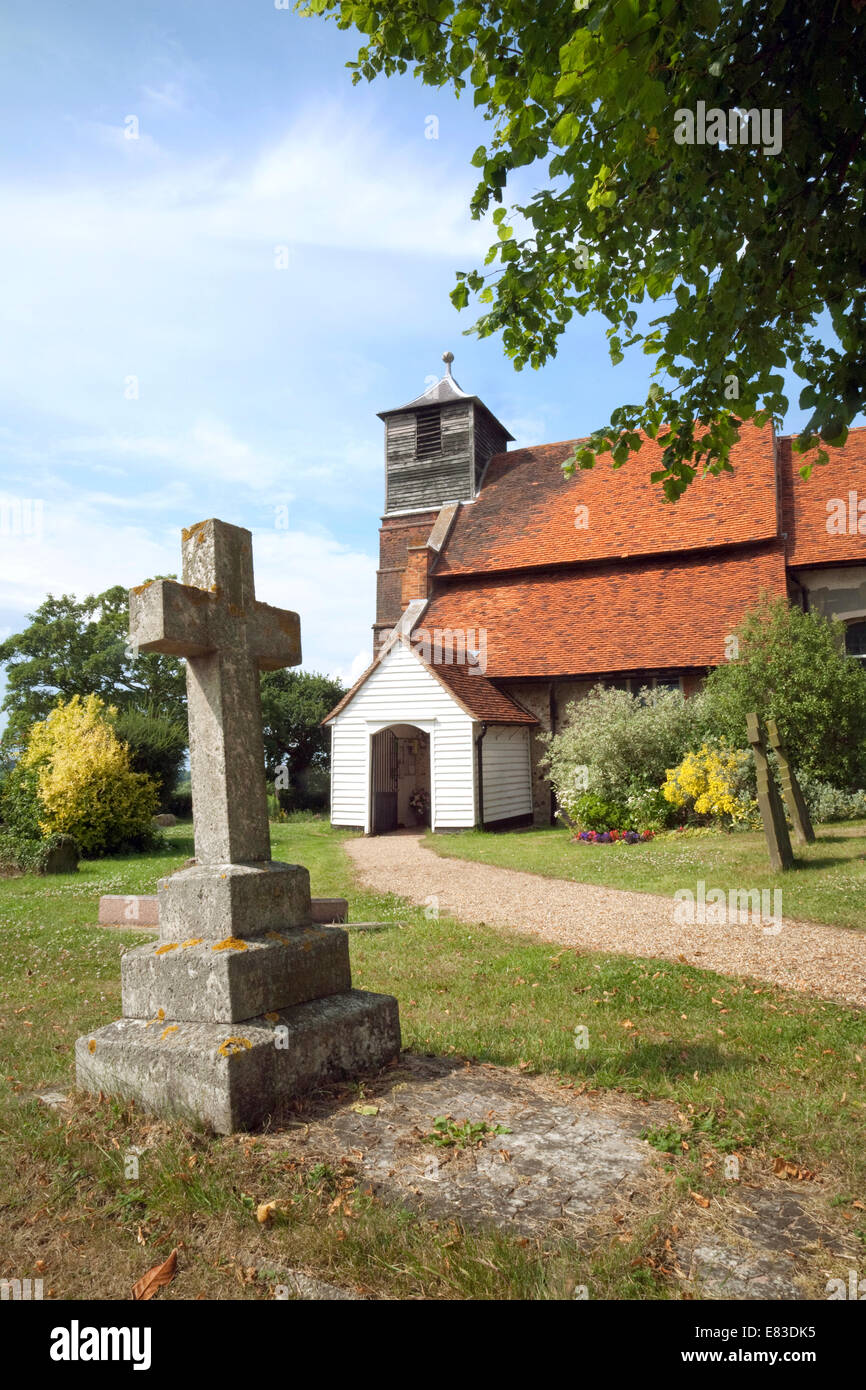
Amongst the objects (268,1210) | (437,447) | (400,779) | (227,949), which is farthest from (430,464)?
Result: (268,1210)

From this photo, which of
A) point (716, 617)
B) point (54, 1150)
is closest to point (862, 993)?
point (54, 1150)

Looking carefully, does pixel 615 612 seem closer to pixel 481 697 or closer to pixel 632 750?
pixel 481 697

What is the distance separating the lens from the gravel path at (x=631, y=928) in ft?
21.2

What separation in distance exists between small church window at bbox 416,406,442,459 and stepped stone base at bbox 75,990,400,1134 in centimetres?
2541

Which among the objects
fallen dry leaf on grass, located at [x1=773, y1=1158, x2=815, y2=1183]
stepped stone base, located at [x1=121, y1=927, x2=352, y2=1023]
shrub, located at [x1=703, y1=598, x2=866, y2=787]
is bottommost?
fallen dry leaf on grass, located at [x1=773, y1=1158, x2=815, y2=1183]

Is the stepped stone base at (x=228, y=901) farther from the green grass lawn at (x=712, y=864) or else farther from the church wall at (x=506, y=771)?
the church wall at (x=506, y=771)

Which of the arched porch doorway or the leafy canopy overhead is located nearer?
the leafy canopy overhead

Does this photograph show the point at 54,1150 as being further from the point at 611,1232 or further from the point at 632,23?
A: the point at 632,23

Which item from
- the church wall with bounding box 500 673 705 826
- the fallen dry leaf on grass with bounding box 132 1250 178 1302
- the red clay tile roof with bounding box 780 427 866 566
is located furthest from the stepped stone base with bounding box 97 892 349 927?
the red clay tile roof with bounding box 780 427 866 566

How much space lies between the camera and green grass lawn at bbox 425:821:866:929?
8838 mm

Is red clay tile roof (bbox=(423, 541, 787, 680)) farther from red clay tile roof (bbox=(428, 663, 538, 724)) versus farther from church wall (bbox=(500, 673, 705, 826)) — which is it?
church wall (bbox=(500, 673, 705, 826))

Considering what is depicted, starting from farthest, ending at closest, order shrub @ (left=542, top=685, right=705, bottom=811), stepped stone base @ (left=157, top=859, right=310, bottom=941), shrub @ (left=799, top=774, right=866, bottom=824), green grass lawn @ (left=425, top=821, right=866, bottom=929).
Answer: shrub @ (left=542, top=685, right=705, bottom=811)
shrub @ (left=799, top=774, right=866, bottom=824)
green grass lawn @ (left=425, top=821, right=866, bottom=929)
stepped stone base @ (left=157, top=859, right=310, bottom=941)

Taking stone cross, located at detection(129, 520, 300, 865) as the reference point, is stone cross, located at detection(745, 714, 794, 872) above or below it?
below
